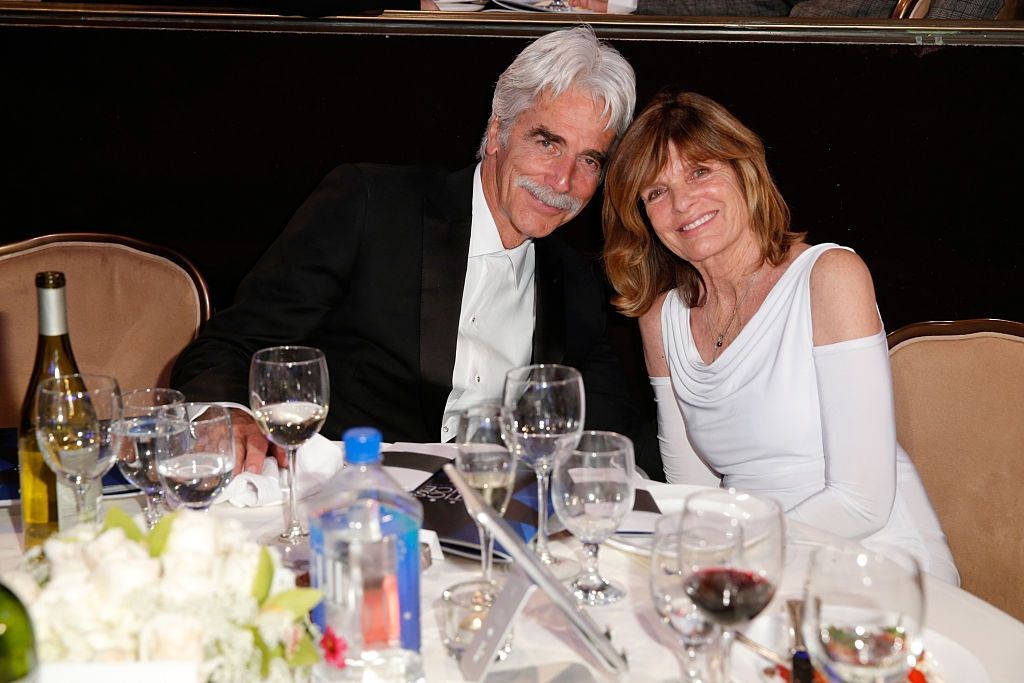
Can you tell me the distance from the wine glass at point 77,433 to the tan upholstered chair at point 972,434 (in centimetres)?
160

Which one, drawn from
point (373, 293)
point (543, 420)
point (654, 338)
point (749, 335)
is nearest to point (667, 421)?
point (654, 338)

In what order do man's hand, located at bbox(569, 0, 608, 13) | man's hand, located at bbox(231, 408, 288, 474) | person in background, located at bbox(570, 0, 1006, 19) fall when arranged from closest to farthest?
man's hand, located at bbox(231, 408, 288, 474) < person in background, located at bbox(570, 0, 1006, 19) < man's hand, located at bbox(569, 0, 608, 13)

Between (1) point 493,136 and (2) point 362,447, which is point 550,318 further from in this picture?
(2) point 362,447

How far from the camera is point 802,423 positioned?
224 cm

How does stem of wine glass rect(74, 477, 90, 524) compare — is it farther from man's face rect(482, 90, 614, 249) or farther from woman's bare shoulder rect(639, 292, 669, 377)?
woman's bare shoulder rect(639, 292, 669, 377)

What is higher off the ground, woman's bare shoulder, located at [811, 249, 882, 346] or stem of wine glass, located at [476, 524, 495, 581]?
woman's bare shoulder, located at [811, 249, 882, 346]

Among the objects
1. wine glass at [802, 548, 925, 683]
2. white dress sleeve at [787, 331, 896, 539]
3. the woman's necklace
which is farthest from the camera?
the woman's necklace

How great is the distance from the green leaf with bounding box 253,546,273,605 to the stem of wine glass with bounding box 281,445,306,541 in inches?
21.1

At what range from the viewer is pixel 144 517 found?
1.54 meters

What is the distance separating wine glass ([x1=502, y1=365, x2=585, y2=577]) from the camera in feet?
4.83

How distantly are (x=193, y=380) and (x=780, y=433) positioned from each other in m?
1.22

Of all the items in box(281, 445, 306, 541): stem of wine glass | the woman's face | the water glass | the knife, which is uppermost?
the woman's face

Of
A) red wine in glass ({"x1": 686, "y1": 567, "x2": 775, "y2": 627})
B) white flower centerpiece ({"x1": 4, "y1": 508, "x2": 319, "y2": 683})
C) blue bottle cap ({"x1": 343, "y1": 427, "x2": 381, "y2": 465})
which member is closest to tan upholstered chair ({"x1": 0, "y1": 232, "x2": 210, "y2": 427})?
blue bottle cap ({"x1": 343, "y1": 427, "x2": 381, "y2": 465})

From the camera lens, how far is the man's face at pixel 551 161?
2.49 metres
